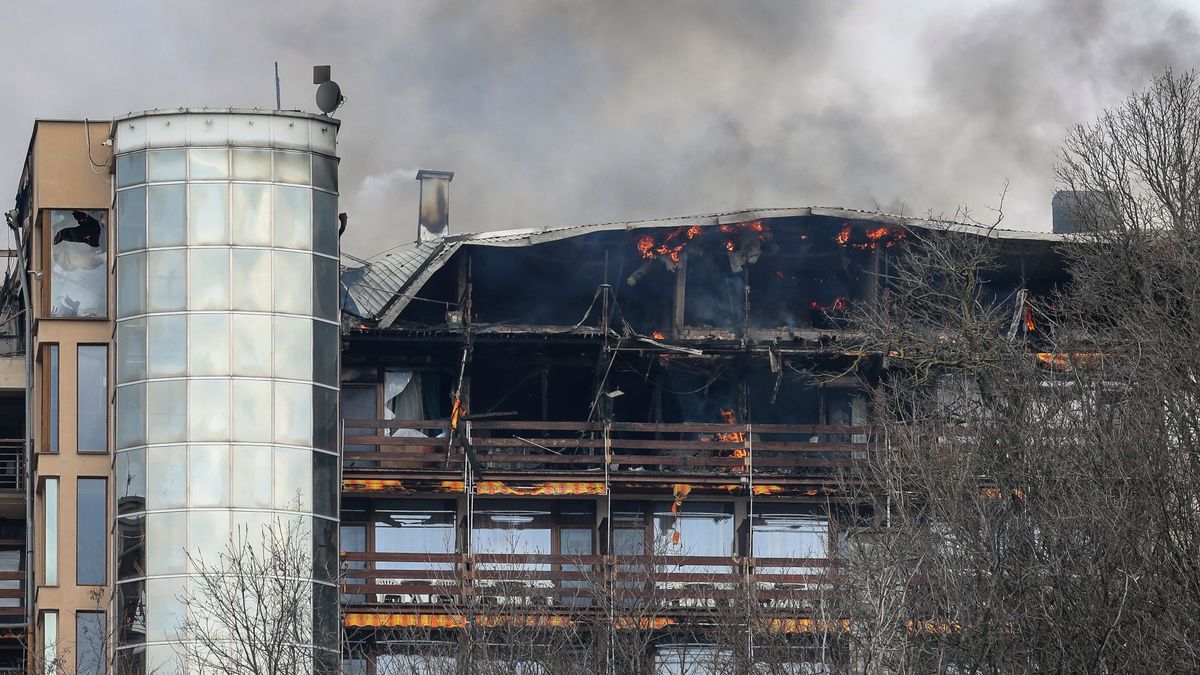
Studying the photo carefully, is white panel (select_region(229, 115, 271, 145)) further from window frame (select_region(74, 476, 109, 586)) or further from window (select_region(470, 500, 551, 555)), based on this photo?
window (select_region(470, 500, 551, 555))

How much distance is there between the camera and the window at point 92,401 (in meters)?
62.8

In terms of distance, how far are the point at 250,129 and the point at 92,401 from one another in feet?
23.4

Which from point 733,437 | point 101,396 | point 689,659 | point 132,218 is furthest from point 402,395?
point 689,659

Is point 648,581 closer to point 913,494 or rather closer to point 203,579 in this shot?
point 913,494

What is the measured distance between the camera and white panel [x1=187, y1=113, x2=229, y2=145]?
61.0 metres

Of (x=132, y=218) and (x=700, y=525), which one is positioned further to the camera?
(x=700, y=525)

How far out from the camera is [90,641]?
2397 inches

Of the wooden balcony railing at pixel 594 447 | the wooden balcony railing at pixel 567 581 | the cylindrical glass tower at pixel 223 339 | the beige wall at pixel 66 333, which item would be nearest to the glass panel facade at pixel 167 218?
the cylindrical glass tower at pixel 223 339

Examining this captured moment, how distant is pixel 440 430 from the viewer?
220 feet

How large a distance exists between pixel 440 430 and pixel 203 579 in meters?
9.86

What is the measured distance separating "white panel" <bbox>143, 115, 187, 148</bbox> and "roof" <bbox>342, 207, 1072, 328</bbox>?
5.91 metres

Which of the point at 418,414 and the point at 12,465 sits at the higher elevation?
the point at 418,414

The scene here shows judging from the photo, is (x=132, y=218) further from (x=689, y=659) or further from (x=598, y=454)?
(x=689, y=659)

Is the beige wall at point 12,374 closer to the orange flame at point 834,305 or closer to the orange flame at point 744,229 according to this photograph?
the orange flame at point 744,229
